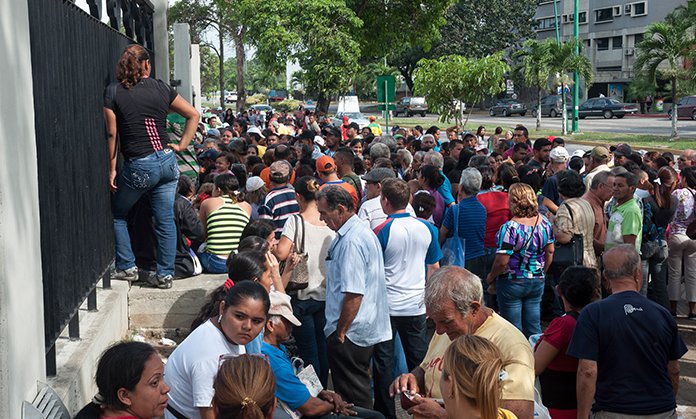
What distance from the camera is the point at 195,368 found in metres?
4.05

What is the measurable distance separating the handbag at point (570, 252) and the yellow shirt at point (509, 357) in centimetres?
400

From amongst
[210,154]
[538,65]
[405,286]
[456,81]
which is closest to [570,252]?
[405,286]

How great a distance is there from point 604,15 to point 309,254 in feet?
225

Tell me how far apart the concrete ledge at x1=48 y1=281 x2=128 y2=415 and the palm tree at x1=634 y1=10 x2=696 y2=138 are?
31.7 metres

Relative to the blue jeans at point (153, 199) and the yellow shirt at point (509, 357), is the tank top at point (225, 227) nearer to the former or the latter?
the blue jeans at point (153, 199)

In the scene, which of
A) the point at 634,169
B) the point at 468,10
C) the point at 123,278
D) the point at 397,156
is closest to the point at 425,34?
the point at 397,156

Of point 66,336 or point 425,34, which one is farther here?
point 425,34

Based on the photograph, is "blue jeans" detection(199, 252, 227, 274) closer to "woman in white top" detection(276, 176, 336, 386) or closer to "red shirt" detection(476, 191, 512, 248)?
"woman in white top" detection(276, 176, 336, 386)

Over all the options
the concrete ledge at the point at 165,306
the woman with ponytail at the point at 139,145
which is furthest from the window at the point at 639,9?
the woman with ponytail at the point at 139,145

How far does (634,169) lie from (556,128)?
124 feet

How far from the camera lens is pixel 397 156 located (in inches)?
475

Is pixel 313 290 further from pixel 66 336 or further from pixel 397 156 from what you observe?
pixel 397 156

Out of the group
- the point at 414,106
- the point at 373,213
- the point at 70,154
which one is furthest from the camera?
the point at 414,106

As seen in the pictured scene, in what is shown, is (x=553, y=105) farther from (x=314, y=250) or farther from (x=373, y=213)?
(x=314, y=250)
